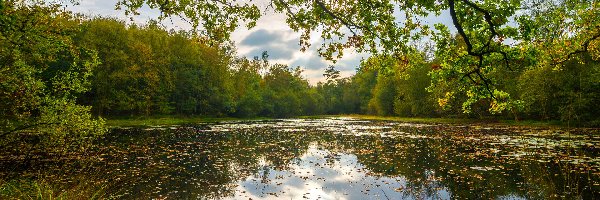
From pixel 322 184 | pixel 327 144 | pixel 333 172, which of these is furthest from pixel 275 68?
pixel 322 184

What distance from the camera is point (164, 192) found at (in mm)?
12586

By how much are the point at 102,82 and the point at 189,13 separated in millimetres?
49736

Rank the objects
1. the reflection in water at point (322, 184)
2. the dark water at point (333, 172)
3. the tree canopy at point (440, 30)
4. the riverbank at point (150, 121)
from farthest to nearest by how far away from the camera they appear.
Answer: the riverbank at point (150, 121), the reflection in water at point (322, 184), the dark water at point (333, 172), the tree canopy at point (440, 30)

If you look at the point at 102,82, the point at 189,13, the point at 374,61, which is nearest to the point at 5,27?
the point at 189,13

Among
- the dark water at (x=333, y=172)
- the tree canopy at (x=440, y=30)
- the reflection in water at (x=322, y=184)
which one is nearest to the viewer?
the tree canopy at (x=440, y=30)

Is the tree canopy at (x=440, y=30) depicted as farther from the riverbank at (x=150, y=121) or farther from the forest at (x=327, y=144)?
the riverbank at (x=150, y=121)

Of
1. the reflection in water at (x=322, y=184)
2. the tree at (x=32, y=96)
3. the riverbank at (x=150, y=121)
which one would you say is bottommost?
the reflection in water at (x=322, y=184)

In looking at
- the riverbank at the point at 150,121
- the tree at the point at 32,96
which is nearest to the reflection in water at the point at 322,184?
the tree at the point at 32,96

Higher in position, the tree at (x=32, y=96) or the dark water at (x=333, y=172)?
the tree at (x=32, y=96)

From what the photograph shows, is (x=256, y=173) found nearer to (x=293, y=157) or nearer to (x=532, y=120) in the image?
(x=293, y=157)

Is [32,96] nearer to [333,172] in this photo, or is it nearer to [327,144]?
[333,172]

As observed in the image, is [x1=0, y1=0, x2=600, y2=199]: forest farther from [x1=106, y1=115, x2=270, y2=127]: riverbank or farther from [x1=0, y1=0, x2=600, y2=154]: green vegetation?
[x1=106, y1=115, x2=270, y2=127]: riverbank

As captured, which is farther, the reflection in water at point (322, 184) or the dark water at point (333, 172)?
the reflection in water at point (322, 184)

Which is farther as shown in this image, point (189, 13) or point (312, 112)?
point (312, 112)
